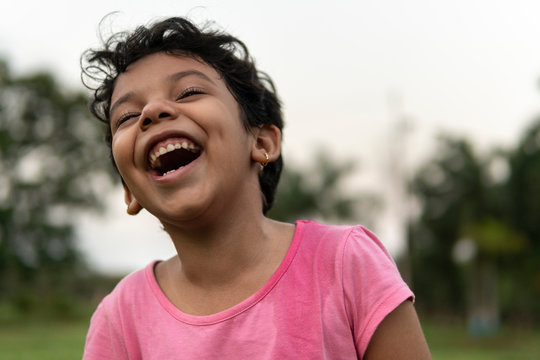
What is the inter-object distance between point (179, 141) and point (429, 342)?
81.5 ft

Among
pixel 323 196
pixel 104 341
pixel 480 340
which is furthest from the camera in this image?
pixel 323 196

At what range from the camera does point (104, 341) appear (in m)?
2.31

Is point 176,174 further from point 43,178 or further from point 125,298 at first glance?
point 43,178

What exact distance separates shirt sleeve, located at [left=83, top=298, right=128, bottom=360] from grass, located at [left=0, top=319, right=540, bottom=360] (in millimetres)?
8992

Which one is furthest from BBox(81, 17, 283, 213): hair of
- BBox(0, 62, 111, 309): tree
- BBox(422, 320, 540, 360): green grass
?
BBox(0, 62, 111, 309): tree

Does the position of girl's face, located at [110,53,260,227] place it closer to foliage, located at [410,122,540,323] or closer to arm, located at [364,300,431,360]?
arm, located at [364,300,431,360]

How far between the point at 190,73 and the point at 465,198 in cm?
3193

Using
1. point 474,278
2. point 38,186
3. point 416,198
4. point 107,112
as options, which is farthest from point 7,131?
point 107,112

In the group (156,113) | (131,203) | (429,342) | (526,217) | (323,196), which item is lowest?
(429,342)

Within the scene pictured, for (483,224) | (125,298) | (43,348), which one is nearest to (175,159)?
(125,298)

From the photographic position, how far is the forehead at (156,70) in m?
2.23

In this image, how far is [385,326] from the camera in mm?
2037

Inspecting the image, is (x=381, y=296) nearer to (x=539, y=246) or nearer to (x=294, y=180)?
(x=539, y=246)

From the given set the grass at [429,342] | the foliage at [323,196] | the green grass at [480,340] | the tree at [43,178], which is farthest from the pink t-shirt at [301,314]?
the foliage at [323,196]
